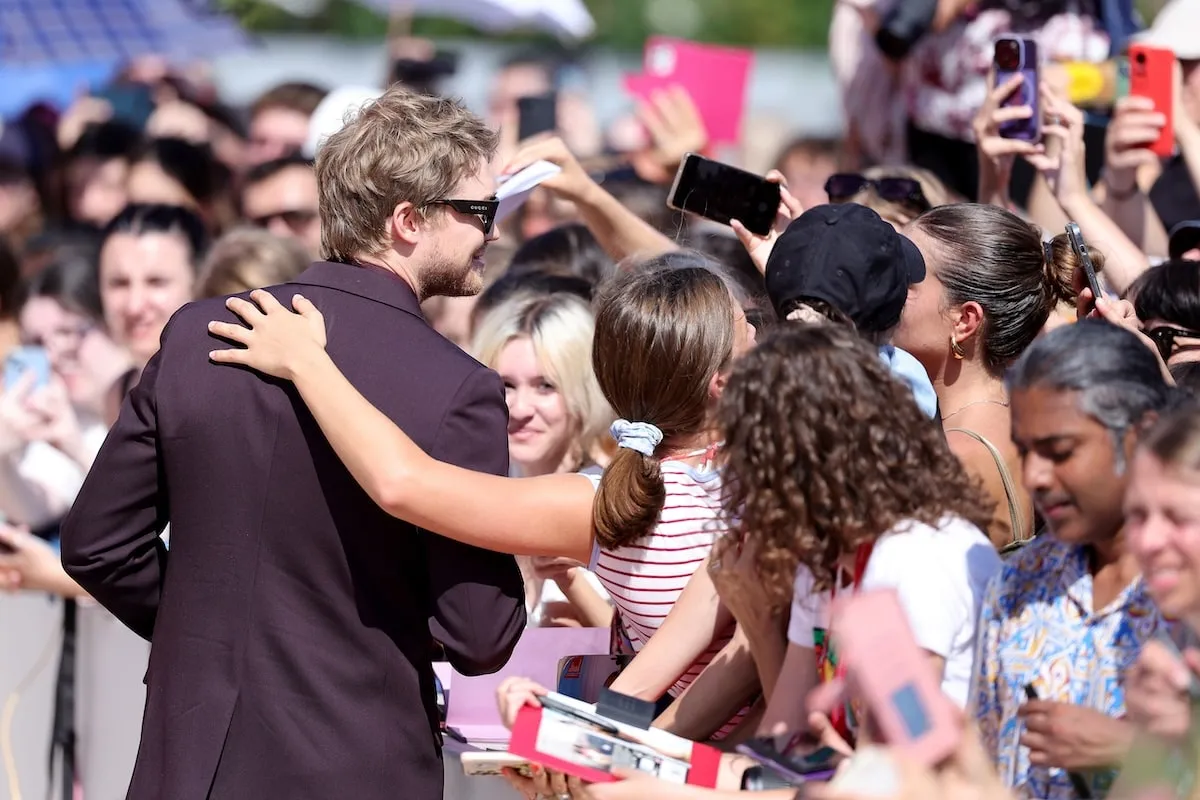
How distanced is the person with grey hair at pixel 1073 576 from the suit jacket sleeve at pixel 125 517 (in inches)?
58.9

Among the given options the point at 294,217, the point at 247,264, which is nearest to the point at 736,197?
the point at 247,264

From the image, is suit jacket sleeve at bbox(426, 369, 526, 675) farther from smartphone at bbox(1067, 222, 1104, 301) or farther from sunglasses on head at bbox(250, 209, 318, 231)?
sunglasses on head at bbox(250, 209, 318, 231)

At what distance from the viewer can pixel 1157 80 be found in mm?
4496

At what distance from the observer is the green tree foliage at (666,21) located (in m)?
25.3

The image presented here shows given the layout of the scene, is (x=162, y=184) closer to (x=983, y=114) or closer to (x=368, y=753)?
(x=983, y=114)

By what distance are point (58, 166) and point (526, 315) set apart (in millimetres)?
5948

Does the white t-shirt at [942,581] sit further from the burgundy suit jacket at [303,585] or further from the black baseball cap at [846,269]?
the burgundy suit jacket at [303,585]

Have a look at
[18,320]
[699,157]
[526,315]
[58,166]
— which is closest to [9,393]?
[18,320]

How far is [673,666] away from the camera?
9.64 feet

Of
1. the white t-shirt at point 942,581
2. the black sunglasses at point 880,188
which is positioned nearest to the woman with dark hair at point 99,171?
the black sunglasses at point 880,188

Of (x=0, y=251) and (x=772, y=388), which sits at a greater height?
(x=772, y=388)

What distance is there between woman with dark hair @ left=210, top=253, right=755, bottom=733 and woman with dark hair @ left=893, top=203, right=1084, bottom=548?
16.8 inches

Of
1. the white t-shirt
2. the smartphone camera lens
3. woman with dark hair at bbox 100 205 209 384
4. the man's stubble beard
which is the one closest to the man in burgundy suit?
the man's stubble beard

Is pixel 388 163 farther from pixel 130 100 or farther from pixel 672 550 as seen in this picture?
pixel 130 100
